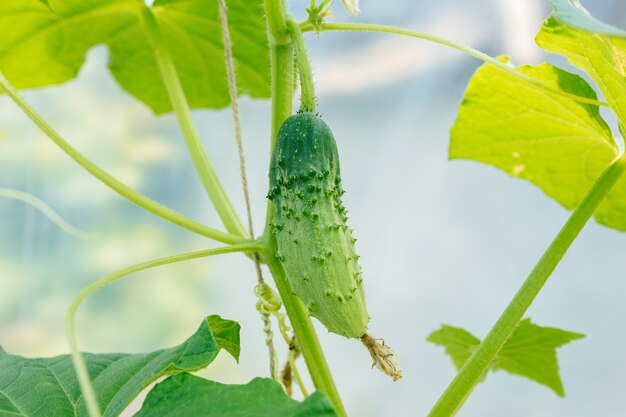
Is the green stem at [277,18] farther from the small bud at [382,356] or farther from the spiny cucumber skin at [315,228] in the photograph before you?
the small bud at [382,356]

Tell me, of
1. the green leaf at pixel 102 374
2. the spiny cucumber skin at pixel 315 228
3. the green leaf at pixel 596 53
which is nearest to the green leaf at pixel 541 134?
the green leaf at pixel 596 53

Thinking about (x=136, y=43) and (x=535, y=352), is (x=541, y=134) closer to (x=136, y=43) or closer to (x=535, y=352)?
(x=535, y=352)

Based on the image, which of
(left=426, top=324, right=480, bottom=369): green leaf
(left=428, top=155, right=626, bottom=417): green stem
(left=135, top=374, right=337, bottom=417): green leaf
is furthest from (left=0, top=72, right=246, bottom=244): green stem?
(left=426, top=324, right=480, bottom=369): green leaf

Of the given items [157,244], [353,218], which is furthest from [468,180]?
[157,244]

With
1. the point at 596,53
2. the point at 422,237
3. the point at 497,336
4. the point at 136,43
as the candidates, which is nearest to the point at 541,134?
the point at 596,53

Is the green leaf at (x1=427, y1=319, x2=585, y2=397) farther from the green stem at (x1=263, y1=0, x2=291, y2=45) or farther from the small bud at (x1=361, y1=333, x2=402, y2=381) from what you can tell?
the green stem at (x1=263, y1=0, x2=291, y2=45)

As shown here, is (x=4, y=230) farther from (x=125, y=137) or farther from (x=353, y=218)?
(x=353, y=218)
